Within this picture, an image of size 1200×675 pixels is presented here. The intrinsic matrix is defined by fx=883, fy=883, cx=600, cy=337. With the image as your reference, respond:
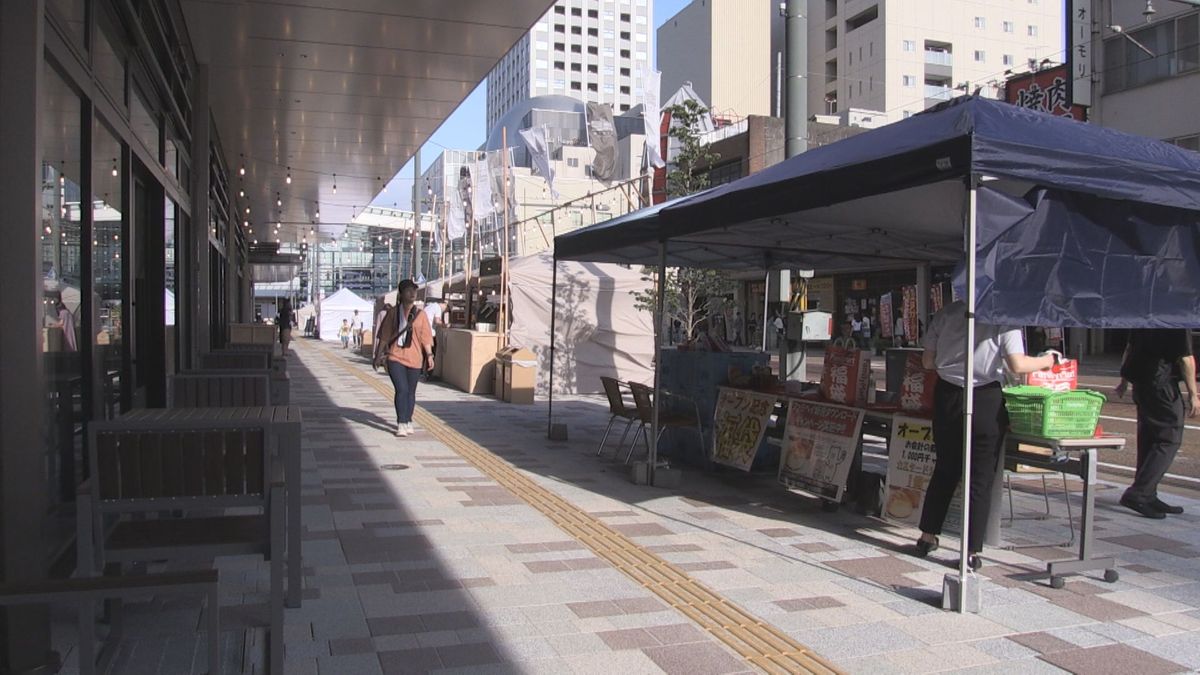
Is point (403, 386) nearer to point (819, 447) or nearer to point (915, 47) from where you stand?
point (819, 447)

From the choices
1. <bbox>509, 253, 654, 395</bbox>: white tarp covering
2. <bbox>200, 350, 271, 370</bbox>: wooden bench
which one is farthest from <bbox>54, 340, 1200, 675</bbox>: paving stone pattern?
<bbox>509, 253, 654, 395</bbox>: white tarp covering

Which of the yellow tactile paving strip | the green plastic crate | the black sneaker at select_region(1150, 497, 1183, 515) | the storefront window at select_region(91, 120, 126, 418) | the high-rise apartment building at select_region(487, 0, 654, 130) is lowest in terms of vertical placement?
the yellow tactile paving strip

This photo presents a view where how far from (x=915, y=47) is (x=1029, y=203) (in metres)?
65.8

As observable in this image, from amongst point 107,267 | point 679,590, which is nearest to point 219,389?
point 107,267

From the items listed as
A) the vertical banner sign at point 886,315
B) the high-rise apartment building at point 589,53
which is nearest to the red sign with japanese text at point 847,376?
the vertical banner sign at point 886,315

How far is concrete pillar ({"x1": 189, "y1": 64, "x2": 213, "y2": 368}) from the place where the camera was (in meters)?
9.76

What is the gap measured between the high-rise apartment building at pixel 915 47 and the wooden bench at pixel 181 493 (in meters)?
63.8

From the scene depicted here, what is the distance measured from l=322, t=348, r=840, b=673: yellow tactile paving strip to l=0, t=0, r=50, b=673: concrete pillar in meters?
2.84

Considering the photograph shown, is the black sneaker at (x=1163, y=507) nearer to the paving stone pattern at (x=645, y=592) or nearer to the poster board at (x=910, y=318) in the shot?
the paving stone pattern at (x=645, y=592)

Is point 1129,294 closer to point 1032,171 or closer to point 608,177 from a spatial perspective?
point 1032,171

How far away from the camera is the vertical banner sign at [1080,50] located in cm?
2547

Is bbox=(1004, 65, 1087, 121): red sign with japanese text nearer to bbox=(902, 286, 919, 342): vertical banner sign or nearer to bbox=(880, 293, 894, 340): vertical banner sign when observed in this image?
bbox=(902, 286, 919, 342): vertical banner sign

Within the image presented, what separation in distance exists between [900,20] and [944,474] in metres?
65.4

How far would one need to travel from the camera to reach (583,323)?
633 inches
